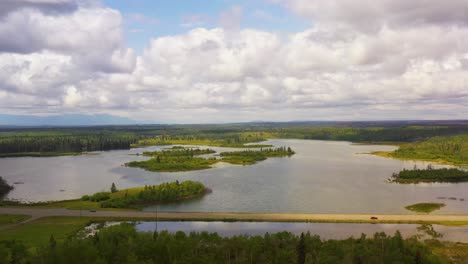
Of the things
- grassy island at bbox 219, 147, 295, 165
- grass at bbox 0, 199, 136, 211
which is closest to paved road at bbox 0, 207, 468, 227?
grass at bbox 0, 199, 136, 211

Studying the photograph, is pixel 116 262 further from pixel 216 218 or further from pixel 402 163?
pixel 402 163

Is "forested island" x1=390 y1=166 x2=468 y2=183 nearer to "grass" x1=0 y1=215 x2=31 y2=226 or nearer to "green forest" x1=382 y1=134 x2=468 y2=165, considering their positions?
"green forest" x1=382 y1=134 x2=468 y2=165

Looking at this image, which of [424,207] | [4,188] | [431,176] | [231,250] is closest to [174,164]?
[4,188]

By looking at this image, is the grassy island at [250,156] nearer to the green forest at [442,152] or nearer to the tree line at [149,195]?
the green forest at [442,152]

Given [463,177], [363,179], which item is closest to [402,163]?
[463,177]

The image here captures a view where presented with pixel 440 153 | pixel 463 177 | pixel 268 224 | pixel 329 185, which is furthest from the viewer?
pixel 440 153

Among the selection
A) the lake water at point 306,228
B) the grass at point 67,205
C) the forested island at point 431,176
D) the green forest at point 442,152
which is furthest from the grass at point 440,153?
the grass at point 67,205
